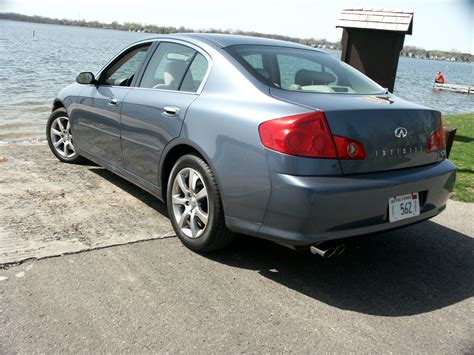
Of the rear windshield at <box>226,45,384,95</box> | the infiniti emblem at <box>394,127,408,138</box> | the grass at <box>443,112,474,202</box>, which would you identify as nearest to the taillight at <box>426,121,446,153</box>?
the infiniti emblem at <box>394,127,408,138</box>

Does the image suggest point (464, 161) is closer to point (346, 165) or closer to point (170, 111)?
point (346, 165)

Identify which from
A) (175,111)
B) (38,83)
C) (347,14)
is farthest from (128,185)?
(38,83)

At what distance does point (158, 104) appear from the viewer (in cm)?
386

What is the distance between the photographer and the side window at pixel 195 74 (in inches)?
144

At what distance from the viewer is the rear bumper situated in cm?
276

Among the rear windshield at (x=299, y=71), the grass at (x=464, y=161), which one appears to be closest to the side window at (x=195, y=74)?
the rear windshield at (x=299, y=71)

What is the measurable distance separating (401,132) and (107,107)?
111 inches

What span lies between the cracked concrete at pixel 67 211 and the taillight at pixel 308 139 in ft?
5.14

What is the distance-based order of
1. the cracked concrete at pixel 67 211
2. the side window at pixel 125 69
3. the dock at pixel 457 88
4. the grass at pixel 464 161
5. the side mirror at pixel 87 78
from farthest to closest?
the dock at pixel 457 88 → the grass at pixel 464 161 → the side mirror at pixel 87 78 → the side window at pixel 125 69 → the cracked concrete at pixel 67 211

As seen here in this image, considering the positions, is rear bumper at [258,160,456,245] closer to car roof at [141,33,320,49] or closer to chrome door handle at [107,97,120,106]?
car roof at [141,33,320,49]

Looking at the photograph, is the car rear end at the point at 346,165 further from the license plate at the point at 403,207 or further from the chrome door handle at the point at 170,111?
the chrome door handle at the point at 170,111

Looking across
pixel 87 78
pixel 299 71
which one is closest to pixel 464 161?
pixel 299 71

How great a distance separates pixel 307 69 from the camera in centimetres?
386

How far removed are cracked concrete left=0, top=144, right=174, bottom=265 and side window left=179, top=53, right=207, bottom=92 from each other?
1233 millimetres
